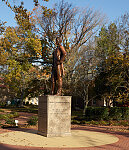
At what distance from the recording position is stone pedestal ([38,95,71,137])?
10891mm

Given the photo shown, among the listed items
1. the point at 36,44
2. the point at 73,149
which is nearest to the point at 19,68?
the point at 36,44

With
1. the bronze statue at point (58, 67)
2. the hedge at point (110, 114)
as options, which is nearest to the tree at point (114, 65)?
the hedge at point (110, 114)

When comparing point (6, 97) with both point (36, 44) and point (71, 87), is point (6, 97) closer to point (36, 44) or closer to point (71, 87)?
point (71, 87)

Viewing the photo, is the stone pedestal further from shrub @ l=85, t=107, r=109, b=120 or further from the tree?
shrub @ l=85, t=107, r=109, b=120

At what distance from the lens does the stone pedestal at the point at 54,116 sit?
429 inches

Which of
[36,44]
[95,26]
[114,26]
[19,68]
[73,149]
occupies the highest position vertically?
[95,26]

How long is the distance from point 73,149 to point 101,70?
18.4 meters

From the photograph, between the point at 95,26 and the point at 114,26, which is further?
the point at 95,26

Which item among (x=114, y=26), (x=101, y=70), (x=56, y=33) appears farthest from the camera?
(x=56, y=33)

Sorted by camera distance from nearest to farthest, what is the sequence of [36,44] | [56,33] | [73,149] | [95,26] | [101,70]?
[73,149]
[36,44]
[101,70]
[56,33]
[95,26]

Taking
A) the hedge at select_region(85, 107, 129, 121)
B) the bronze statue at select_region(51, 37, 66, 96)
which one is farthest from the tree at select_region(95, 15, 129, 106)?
the bronze statue at select_region(51, 37, 66, 96)

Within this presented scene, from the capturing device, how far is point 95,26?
30750 mm

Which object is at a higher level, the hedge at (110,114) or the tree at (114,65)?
the tree at (114,65)

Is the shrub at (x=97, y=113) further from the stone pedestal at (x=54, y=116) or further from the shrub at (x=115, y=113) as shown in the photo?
the stone pedestal at (x=54, y=116)
